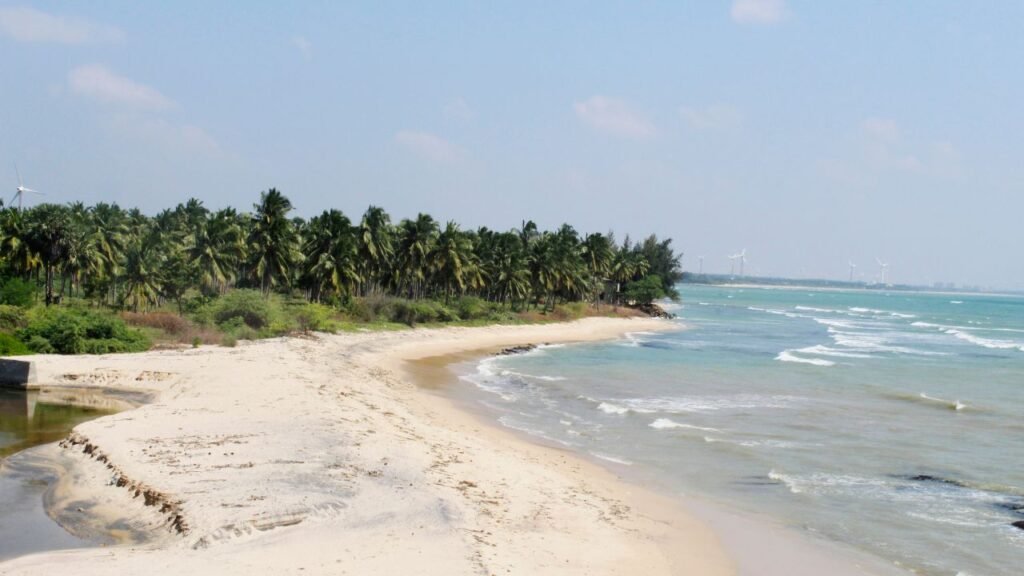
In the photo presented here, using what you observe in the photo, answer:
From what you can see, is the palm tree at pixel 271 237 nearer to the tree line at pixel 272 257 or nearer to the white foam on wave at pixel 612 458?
the tree line at pixel 272 257

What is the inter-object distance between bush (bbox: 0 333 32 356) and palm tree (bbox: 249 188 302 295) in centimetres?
2820

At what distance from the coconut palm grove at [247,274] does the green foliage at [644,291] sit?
19297 millimetres

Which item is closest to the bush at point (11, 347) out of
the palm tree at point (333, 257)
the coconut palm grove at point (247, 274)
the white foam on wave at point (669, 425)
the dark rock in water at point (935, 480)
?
the coconut palm grove at point (247, 274)

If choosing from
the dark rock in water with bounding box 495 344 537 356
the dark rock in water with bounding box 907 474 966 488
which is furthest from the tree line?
the dark rock in water with bounding box 907 474 966 488

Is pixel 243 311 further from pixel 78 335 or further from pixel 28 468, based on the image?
pixel 28 468

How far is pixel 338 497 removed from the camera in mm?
14805

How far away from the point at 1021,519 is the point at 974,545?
9.78 ft

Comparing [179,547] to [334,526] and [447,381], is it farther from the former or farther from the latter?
[447,381]

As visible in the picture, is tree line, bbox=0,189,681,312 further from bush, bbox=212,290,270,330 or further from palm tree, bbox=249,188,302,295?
bush, bbox=212,290,270,330

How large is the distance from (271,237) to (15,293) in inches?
801

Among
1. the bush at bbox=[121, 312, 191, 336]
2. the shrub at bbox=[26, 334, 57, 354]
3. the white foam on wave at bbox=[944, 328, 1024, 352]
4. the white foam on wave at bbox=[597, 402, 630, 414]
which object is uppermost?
the bush at bbox=[121, 312, 191, 336]

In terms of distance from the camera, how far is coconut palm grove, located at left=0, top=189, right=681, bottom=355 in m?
42.0

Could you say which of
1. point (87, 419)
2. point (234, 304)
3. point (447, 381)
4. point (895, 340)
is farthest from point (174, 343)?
point (895, 340)

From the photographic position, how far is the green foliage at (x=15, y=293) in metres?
42.9
